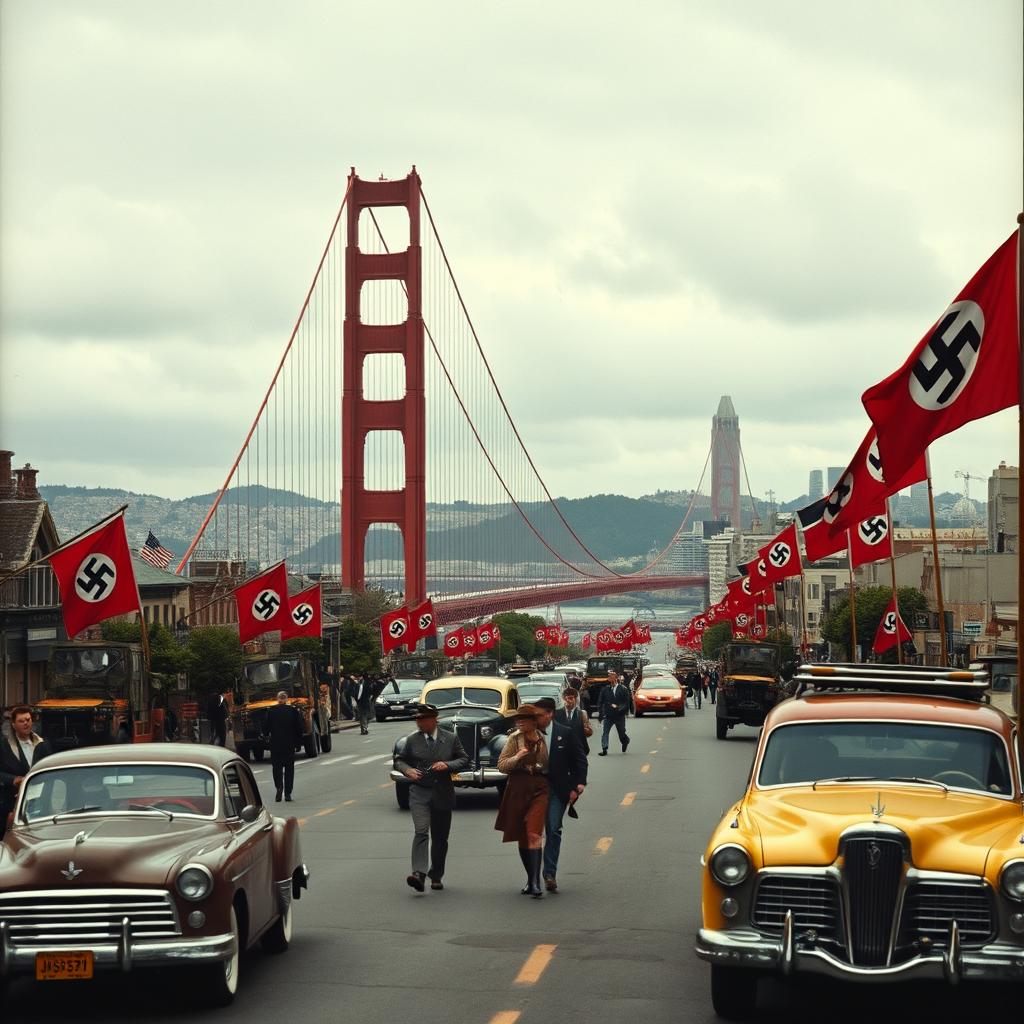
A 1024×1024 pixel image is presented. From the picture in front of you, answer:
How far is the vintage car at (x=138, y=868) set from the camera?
32.2 ft

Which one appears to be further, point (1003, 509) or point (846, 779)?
point (1003, 509)

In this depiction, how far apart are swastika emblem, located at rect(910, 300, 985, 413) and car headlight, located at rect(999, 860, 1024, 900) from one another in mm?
6602

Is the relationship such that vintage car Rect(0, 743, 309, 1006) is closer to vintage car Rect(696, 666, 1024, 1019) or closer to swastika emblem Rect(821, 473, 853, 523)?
vintage car Rect(696, 666, 1024, 1019)

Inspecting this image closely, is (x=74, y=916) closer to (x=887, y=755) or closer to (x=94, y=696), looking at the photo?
(x=887, y=755)

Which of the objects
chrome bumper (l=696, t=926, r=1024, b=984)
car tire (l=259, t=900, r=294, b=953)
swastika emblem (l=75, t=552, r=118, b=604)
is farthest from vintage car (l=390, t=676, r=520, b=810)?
chrome bumper (l=696, t=926, r=1024, b=984)

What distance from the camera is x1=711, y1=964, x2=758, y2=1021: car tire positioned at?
390 inches

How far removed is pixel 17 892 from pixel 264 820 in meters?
2.53

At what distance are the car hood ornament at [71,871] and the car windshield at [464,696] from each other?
17.9 meters

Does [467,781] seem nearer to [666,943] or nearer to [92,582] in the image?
[92,582]

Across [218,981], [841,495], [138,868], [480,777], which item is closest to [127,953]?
[138,868]

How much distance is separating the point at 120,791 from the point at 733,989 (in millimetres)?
4194

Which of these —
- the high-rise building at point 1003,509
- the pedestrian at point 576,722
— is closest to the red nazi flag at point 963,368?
the pedestrian at point 576,722

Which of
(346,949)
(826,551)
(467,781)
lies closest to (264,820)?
(346,949)

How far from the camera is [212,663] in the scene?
55062 mm
